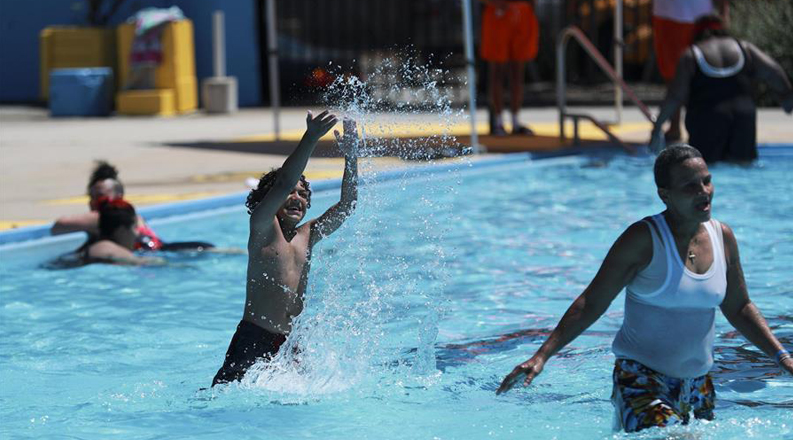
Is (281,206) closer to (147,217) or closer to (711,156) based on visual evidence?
(147,217)

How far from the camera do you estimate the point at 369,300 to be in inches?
271

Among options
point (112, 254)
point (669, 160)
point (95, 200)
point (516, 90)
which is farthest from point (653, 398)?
point (516, 90)

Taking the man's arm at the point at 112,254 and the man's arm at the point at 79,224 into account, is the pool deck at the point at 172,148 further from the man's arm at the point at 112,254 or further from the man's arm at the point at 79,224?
the man's arm at the point at 112,254

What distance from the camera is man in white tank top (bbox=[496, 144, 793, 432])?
13.4 feet

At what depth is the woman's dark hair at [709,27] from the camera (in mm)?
11398

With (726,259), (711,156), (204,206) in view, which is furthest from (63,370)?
(711,156)

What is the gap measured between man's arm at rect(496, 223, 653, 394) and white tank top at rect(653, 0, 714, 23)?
9399mm

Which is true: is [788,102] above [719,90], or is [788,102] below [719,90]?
below

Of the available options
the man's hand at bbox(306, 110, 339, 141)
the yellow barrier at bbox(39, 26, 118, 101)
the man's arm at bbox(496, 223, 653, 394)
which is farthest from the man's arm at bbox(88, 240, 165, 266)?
the yellow barrier at bbox(39, 26, 118, 101)

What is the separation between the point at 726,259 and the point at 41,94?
19.2 m

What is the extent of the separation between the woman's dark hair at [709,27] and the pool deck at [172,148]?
8.05ft

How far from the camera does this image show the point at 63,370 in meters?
6.15

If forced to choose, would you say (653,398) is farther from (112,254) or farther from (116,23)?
(116,23)

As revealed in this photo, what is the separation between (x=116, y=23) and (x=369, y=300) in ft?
53.8
